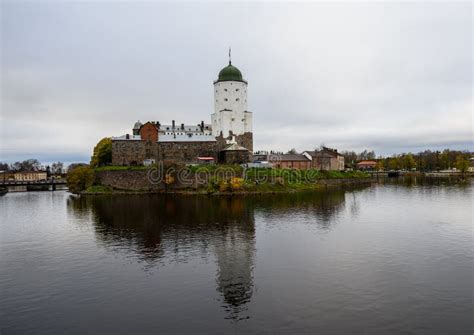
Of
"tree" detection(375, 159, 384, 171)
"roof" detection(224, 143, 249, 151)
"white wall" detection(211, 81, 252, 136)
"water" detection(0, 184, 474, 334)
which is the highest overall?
"white wall" detection(211, 81, 252, 136)

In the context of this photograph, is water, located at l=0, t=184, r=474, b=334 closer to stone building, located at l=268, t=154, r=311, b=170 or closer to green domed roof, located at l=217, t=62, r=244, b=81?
stone building, located at l=268, t=154, r=311, b=170

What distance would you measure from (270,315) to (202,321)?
205cm

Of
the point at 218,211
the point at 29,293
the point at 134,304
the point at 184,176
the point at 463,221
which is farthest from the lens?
the point at 184,176

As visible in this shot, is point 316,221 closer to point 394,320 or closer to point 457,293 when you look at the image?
point 457,293

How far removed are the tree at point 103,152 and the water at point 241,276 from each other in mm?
32967

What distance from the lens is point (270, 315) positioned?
1070cm

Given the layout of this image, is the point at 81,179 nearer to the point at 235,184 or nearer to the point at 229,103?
the point at 235,184

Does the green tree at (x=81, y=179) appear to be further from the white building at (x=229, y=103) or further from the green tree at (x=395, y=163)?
the green tree at (x=395, y=163)

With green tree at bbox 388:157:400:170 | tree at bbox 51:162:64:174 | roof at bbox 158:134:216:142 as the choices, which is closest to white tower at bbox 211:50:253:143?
roof at bbox 158:134:216:142

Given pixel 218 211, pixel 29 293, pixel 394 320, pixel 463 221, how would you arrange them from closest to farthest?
pixel 394 320 → pixel 29 293 → pixel 463 221 → pixel 218 211

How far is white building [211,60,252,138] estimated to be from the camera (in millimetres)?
59969

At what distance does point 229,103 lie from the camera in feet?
198

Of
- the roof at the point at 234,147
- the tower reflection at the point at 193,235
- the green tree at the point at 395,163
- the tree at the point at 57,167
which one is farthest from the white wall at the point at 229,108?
the tree at the point at 57,167

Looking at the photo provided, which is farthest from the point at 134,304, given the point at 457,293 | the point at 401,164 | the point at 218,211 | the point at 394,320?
the point at 401,164
